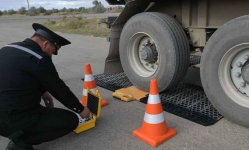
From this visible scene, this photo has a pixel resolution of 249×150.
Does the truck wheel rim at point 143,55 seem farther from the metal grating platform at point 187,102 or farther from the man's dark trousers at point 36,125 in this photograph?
the man's dark trousers at point 36,125

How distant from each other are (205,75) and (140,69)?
129 centimetres

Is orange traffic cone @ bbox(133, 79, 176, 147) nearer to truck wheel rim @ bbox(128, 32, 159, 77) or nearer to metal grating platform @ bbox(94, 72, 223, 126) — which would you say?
metal grating platform @ bbox(94, 72, 223, 126)

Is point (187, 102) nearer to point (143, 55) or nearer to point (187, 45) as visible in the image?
point (187, 45)

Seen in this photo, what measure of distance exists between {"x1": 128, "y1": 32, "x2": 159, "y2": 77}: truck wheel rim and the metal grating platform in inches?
17.1

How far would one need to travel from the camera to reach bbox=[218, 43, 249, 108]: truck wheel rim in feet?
9.28

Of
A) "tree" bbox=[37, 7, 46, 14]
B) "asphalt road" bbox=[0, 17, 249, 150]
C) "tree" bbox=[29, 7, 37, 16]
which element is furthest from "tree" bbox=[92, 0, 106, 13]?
"asphalt road" bbox=[0, 17, 249, 150]

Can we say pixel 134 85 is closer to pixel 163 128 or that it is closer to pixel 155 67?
pixel 155 67

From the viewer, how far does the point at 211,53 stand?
9.66ft

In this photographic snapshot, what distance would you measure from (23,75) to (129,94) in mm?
1897

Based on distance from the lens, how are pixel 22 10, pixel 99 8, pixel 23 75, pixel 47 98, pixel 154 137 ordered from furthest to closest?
pixel 22 10, pixel 99 8, pixel 47 98, pixel 154 137, pixel 23 75

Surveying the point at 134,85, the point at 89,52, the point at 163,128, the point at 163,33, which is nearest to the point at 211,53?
the point at 163,33

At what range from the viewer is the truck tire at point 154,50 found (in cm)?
345

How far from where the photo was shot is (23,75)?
7.75 feet

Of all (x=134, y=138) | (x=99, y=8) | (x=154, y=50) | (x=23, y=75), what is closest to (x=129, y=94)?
(x=154, y=50)
